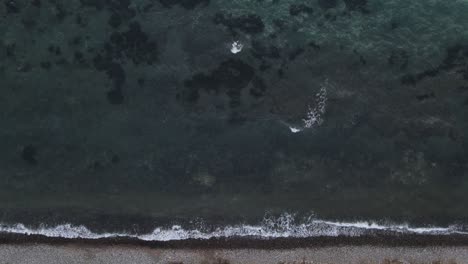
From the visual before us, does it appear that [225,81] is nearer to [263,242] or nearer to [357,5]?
[263,242]

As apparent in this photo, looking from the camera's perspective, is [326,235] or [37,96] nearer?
[326,235]

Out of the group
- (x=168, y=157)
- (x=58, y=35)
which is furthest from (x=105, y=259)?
(x=58, y=35)

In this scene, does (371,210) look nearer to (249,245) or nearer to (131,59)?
(249,245)

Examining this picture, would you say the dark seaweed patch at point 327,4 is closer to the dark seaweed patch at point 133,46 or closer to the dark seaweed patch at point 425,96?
the dark seaweed patch at point 425,96

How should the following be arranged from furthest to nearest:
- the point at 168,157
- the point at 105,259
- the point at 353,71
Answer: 1. the point at 353,71
2. the point at 168,157
3. the point at 105,259

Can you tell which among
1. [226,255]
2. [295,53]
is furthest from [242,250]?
[295,53]

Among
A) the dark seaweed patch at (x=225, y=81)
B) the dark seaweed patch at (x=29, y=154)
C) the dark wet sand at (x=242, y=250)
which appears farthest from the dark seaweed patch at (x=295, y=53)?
the dark seaweed patch at (x=29, y=154)
